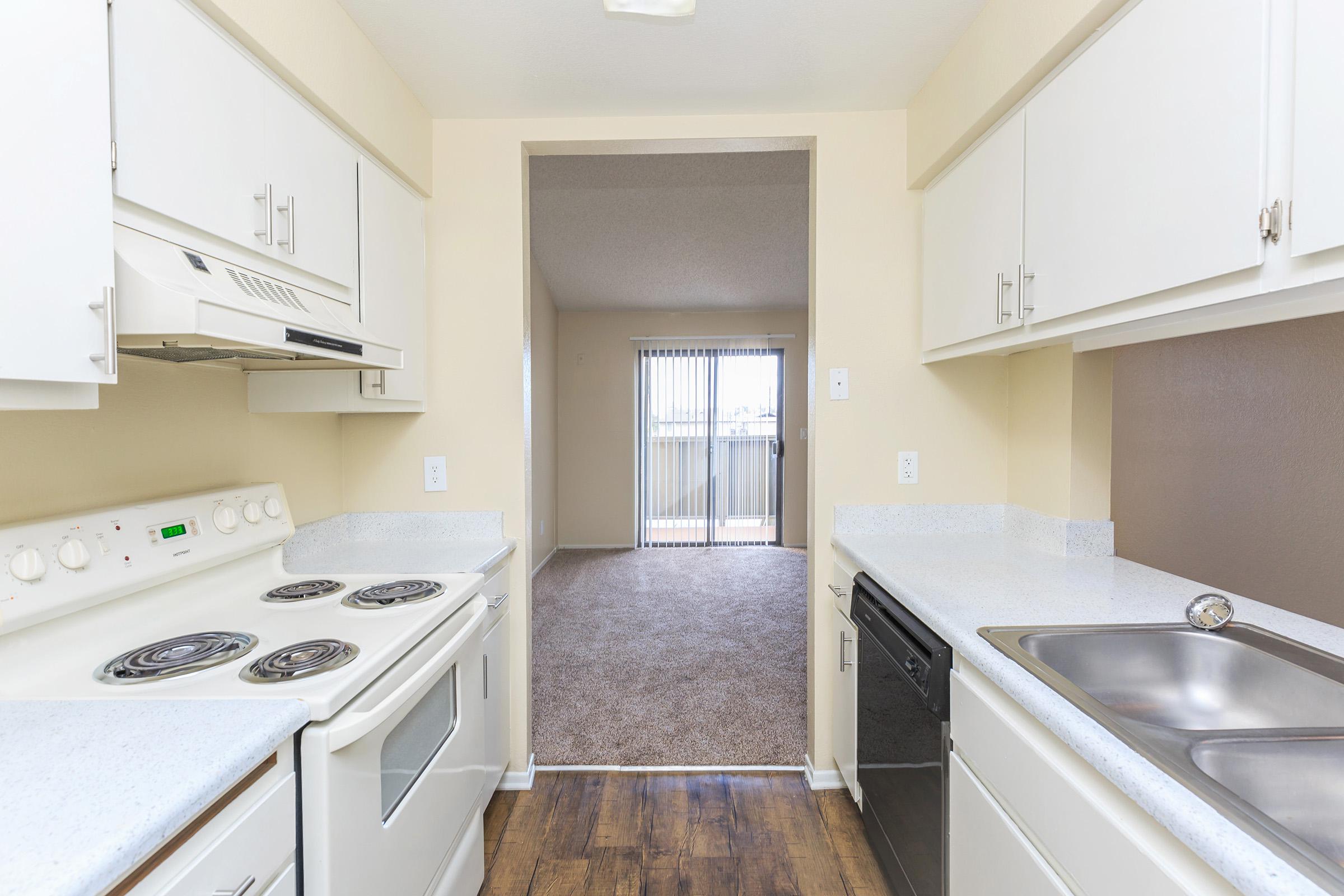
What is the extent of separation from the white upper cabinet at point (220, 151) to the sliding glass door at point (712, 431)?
470 cm

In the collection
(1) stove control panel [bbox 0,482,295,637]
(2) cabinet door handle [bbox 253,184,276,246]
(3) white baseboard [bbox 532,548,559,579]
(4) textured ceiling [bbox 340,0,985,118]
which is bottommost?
(3) white baseboard [bbox 532,548,559,579]

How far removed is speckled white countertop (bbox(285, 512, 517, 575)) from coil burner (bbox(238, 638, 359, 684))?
63 centimetres

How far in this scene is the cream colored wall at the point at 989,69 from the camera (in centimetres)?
134

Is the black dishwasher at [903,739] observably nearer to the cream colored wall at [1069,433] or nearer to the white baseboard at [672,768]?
the white baseboard at [672,768]

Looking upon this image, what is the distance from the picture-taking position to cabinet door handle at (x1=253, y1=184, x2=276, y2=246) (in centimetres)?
136

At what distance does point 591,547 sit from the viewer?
6.40 metres

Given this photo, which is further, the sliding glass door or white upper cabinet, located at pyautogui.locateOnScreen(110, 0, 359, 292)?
the sliding glass door

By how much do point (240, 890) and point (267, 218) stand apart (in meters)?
1.25

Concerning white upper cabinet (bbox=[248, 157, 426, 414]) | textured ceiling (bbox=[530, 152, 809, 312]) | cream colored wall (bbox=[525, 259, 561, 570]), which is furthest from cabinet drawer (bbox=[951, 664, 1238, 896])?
cream colored wall (bbox=[525, 259, 561, 570])

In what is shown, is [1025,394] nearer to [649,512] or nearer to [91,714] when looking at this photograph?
[91,714]

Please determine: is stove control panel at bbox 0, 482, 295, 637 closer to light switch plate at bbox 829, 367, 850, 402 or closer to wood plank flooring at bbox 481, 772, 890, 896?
wood plank flooring at bbox 481, 772, 890, 896

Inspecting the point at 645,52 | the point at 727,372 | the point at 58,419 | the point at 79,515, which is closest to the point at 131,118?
the point at 58,419

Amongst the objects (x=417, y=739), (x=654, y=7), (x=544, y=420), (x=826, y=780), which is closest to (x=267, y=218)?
(x=654, y=7)

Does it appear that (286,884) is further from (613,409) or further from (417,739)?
(613,409)
